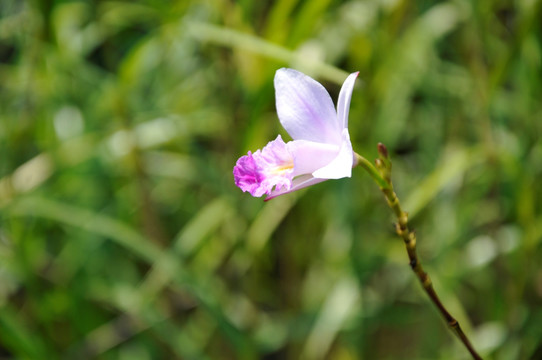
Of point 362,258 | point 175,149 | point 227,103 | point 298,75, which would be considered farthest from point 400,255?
point 298,75

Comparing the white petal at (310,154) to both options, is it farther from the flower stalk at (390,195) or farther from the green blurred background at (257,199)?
the green blurred background at (257,199)

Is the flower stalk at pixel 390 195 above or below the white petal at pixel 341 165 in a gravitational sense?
Answer: below

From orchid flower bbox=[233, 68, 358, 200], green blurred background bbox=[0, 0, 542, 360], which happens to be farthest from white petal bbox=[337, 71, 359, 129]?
green blurred background bbox=[0, 0, 542, 360]

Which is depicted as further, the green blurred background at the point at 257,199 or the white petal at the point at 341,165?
the green blurred background at the point at 257,199

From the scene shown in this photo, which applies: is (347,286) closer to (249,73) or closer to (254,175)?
(249,73)

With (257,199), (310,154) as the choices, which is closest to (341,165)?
(310,154)

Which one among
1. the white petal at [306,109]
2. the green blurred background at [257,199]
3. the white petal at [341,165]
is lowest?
the green blurred background at [257,199]

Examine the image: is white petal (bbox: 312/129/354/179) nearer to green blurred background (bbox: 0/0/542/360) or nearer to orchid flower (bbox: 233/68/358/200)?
orchid flower (bbox: 233/68/358/200)

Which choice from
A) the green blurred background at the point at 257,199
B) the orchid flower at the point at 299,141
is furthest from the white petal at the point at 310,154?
the green blurred background at the point at 257,199
